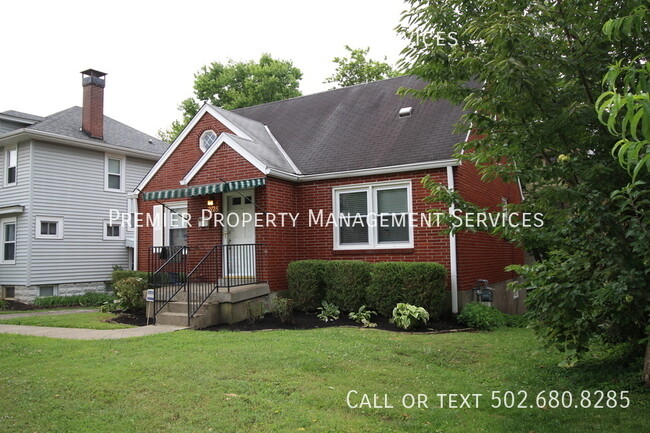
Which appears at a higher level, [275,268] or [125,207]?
[125,207]

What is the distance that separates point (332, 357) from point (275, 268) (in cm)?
519

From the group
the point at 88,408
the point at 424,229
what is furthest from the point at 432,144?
the point at 88,408

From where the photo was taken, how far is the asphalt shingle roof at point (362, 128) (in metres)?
11.0

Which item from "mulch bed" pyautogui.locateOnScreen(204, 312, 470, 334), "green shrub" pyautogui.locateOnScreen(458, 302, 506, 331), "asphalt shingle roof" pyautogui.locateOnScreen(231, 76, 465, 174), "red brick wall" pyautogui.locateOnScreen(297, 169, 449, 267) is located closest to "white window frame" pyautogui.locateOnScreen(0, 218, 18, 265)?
"asphalt shingle roof" pyautogui.locateOnScreen(231, 76, 465, 174)

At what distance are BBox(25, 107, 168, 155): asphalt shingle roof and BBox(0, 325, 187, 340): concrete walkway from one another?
10347mm

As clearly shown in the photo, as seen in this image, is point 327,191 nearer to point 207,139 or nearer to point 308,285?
point 308,285

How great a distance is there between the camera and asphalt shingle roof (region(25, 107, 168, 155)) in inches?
693

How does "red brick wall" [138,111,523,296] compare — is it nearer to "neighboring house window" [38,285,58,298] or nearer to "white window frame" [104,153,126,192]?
"white window frame" [104,153,126,192]

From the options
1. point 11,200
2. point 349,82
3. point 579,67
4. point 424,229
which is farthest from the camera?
point 349,82

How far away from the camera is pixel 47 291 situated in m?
16.9

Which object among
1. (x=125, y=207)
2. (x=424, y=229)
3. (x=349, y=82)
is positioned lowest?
(x=424, y=229)

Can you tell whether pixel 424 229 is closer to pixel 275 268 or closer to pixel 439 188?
pixel 275 268

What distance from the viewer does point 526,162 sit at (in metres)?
4.94

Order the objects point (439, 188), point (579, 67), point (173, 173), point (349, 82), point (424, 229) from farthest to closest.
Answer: point (349, 82) < point (173, 173) < point (424, 229) < point (439, 188) < point (579, 67)
